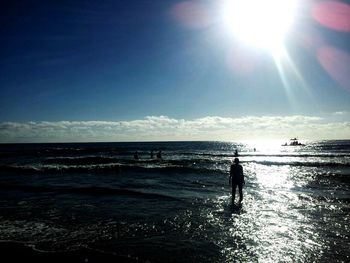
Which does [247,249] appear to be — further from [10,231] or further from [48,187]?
[48,187]

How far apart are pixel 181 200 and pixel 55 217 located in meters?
6.55

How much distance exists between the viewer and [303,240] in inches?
407

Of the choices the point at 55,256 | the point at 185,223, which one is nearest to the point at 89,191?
the point at 185,223

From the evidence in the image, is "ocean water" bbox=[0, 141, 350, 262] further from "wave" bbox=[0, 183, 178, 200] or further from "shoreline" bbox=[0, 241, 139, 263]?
"shoreline" bbox=[0, 241, 139, 263]

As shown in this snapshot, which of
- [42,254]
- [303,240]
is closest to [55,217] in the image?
[42,254]

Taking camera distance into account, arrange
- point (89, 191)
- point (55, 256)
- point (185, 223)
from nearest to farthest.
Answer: point (55, 256)
point (185, 223)
point (89, 191)

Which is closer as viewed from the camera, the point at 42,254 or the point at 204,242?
the point at 42,254

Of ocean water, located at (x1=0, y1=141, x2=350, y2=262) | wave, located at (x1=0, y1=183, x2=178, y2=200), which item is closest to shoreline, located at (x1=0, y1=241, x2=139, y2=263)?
ocean water, located at (x1=0, y1=141, x2=350, y2=262)

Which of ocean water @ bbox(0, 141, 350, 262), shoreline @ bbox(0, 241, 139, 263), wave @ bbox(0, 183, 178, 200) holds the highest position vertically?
shoreline @ bbox(0, 241, 139, 263)

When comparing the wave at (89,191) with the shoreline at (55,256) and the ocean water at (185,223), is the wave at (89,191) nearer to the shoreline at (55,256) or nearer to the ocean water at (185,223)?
the ocean water at (185,223)

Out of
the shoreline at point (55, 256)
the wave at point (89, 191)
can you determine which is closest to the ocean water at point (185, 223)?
the wave at point (89, 191)

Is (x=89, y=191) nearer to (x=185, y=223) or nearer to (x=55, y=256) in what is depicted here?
(x=185, y=223)

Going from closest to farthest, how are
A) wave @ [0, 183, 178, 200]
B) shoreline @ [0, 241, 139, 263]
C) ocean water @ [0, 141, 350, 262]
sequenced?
shoreline @ [0, 241, 139, 263], ocean water @ [0, 141, 350, 262], wave @ [0, 183, 178, 200]

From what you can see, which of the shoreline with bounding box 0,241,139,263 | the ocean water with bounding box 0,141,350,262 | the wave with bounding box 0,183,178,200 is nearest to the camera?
the shoreline with bounding box 0,241,139,263
